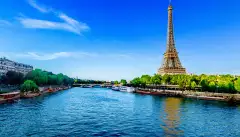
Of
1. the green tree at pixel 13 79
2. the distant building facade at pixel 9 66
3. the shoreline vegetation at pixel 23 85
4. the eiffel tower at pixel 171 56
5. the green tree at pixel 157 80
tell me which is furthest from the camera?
the distant building facade at pixel 9 66

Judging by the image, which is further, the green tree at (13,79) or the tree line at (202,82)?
the green tree at (13,79)

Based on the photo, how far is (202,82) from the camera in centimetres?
8281

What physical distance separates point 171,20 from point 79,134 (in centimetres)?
9367

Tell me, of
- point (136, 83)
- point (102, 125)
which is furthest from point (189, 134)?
point (136, 83)

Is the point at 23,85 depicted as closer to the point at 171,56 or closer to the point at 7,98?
the point at 7,98

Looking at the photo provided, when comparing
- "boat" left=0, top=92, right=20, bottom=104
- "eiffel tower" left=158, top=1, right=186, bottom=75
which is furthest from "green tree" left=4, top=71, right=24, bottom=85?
"eiffel tower" left=158, top=1, right=186, bottom=75

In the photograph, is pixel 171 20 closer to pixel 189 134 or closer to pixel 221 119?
pixel 221 119

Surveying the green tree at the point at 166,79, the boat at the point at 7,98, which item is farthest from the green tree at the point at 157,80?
the boat at the point at 7,98

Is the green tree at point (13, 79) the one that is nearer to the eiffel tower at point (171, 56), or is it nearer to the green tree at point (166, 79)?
the green tree at point (166, 79)

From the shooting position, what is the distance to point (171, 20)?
111562 mm

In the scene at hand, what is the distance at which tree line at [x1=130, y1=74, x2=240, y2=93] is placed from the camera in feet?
244

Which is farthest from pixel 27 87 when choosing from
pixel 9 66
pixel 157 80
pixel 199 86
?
pixel 9 66

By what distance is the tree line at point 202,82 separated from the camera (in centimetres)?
7425

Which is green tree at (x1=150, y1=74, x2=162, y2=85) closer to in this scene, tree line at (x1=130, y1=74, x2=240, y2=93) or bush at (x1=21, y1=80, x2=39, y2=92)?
tree line at (x1=130, y1=74, x2=240, y2=93)
